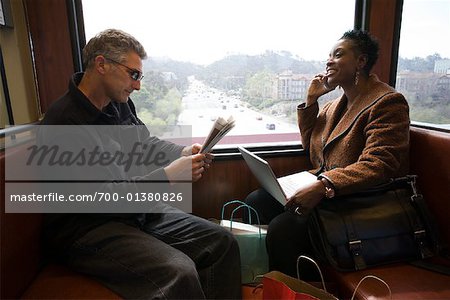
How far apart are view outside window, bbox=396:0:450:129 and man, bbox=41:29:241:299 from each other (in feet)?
→ 4.96

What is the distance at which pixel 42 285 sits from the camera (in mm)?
990

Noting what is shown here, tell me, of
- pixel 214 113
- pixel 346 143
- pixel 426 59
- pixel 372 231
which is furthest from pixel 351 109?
pixel 426 59

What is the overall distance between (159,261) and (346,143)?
3.02ft

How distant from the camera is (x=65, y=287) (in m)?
0.98

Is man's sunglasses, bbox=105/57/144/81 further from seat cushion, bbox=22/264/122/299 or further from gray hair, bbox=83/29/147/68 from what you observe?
seat cushion, bbox=22/264/122/299

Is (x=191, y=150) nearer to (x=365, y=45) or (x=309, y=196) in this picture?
(x=309, y=196)

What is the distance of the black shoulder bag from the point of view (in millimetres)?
1124

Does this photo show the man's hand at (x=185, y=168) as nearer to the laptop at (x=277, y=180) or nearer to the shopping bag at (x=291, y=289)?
the laptop at (x=277, y=180)

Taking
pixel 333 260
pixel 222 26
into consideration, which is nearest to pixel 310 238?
pixel 333 260

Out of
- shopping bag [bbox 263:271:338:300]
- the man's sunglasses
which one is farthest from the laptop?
the man's sunglasses

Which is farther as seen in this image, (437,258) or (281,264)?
(281,264)

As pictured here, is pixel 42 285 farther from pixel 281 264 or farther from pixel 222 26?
pixel 222 26

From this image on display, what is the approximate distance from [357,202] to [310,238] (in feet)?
0.81

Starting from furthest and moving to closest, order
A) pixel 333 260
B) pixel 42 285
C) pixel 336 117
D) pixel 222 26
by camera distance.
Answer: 1. pixel 222 26
2. pixel 336 117
3. pixel 333 260
4. pixel 42 285
